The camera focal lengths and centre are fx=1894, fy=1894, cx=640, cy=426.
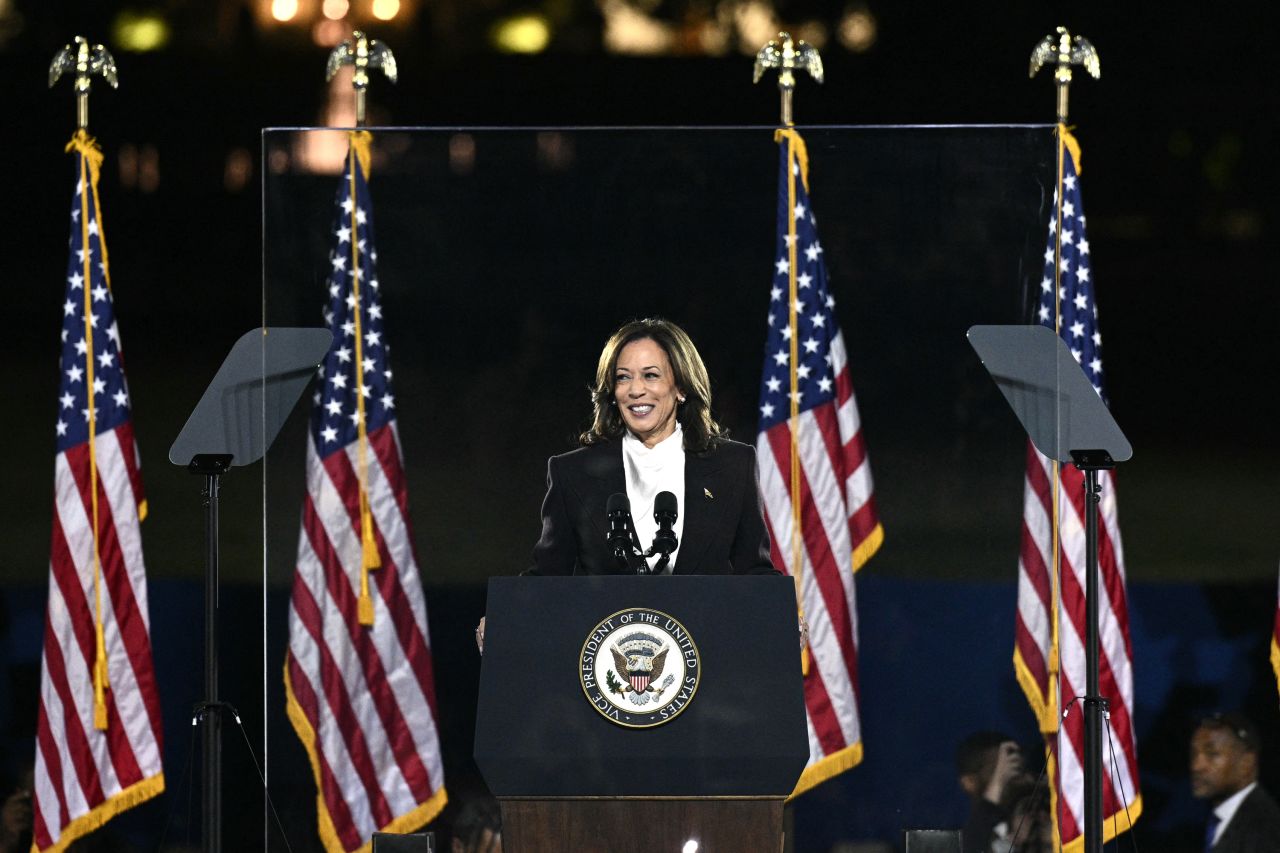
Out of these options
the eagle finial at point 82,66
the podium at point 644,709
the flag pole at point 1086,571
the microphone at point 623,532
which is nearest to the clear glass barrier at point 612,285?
the flag pole at point 1086,571

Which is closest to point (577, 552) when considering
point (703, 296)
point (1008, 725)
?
point (703, 296)

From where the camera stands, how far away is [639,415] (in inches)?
184

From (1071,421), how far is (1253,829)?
229cm

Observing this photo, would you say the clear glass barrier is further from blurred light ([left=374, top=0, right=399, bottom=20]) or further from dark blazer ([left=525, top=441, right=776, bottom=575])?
blurred light ([left=374, top=0, right=399, bottom=20])

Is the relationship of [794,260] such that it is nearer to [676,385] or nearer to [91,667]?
[676,385]

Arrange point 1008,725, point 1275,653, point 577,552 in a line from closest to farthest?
point 577,552
point 1008,725
point 1275,653

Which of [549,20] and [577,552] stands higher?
[549,20]

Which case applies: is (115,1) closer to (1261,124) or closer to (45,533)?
(45,533)

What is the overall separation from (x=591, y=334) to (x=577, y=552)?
0.59 meters

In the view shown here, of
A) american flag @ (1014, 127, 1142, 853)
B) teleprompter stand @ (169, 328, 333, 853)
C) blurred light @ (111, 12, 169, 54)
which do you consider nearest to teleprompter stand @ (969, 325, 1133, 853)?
american flag @ (1014, 127, 1142, 853)

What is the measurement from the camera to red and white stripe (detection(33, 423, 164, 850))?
5.96 m

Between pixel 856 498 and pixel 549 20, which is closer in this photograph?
pixel 856 498

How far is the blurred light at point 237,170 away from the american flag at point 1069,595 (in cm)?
356

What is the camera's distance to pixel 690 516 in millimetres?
4562
